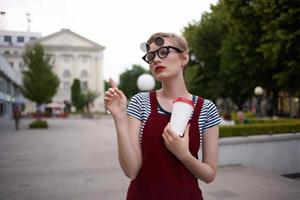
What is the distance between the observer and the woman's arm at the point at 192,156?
1852mm

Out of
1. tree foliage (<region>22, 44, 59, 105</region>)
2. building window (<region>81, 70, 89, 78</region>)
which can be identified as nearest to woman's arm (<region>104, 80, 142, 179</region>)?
tree foliage (<region>22, 44, 59, 105</region>)

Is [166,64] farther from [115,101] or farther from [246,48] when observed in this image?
[246,48]

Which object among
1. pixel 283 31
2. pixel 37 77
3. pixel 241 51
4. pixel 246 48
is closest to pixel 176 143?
pixel 283 31

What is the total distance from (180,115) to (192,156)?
0.82ft

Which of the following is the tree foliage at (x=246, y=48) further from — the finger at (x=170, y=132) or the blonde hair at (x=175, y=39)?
the finger at (x=170, y=132)

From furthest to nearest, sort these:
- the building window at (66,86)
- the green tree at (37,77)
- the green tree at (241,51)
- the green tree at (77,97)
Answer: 1. the building window at (66,86)
2. the green tree at (77,97)
3. the green tree at (37,77)
4. the green tree at (241,51)

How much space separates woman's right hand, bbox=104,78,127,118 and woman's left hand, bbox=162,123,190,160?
11.3 inches

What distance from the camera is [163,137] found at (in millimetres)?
1900

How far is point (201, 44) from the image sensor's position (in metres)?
32.0

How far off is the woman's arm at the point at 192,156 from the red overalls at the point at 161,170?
0.25ft

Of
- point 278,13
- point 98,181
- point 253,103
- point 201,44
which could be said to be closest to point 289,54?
point 278,13

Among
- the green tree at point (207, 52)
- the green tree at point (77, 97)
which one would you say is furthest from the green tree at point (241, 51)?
the green tree at point (77, 97)

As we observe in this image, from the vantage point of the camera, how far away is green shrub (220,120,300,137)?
10.9 meters

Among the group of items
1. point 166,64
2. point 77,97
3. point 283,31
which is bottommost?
point 77,97
